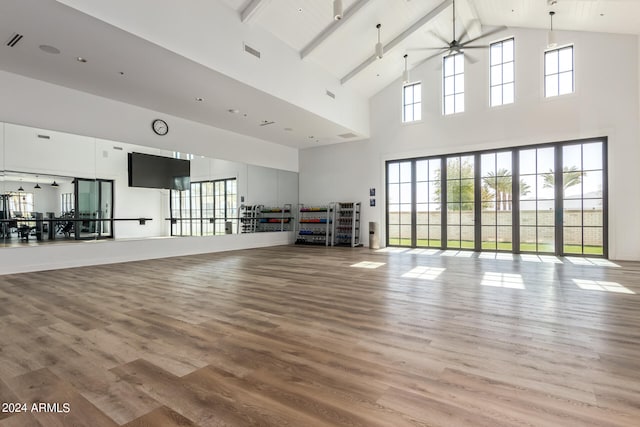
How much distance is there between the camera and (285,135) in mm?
9641

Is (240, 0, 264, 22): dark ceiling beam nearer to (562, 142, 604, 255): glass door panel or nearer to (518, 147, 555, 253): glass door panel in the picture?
(518, 147, 555, 253): glass door panel

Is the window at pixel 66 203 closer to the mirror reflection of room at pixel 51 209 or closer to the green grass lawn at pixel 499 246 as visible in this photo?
the mirror reflection of room at pixel 51 209

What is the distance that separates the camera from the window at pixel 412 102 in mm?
9203

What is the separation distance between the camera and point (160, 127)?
7.47 m

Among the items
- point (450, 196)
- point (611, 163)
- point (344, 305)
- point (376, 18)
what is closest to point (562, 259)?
point (611, 163)

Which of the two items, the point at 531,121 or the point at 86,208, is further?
the point at 531,121

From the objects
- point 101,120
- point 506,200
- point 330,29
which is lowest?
point 506,200

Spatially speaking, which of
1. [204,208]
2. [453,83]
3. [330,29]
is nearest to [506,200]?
[453,83]

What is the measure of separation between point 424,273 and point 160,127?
22.4 feet

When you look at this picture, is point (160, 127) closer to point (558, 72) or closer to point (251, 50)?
point (251, 50)

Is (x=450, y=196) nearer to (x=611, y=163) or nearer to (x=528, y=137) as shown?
(x=528, y=137)

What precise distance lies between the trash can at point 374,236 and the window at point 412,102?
3.35 m

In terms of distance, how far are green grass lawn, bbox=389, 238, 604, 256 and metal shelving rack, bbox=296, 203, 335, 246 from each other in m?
2.11

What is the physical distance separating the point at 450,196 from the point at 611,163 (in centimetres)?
335
